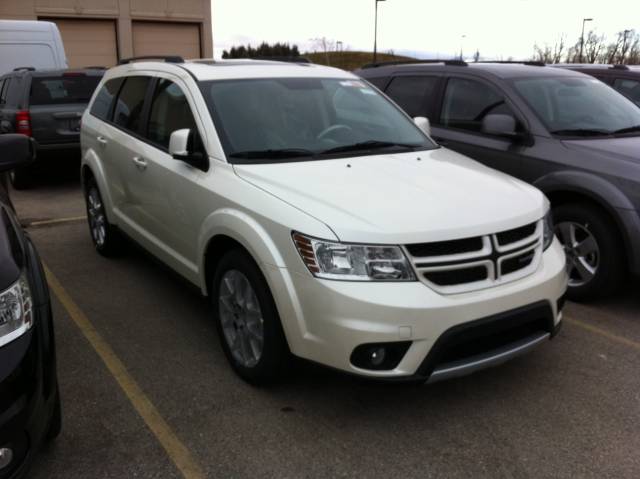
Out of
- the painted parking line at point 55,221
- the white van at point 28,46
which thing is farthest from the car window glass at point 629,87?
the white van at point 28,46

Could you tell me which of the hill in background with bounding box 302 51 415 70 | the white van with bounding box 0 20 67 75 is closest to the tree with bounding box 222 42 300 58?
the hill in background with bounding box 302 51 415 70

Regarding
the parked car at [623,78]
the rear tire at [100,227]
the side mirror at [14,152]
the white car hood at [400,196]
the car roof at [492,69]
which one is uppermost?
the car roof at [492,69]

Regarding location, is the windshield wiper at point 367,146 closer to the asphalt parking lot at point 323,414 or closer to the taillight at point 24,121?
the asphalt parking lot at point 323,414

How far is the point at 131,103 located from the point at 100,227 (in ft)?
4.35

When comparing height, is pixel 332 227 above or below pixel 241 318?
above

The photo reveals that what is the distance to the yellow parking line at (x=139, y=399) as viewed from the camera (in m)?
2.86

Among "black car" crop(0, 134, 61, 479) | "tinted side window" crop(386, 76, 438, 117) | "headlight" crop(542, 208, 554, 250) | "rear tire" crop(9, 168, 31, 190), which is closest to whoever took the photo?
"black car" crop(0, 134, 61, 479)

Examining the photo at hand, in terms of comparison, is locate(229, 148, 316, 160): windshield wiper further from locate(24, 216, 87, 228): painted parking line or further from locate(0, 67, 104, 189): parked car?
locate(0, 67, 104, 189): parked car

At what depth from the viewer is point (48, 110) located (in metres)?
8.95

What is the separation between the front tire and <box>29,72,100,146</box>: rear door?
6.31 m

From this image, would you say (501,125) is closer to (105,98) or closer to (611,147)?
(611,147)

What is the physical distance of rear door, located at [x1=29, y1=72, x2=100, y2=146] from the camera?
8.89m

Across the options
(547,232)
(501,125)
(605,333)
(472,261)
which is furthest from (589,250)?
(472,261)

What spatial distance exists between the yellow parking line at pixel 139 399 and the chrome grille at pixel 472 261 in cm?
135
